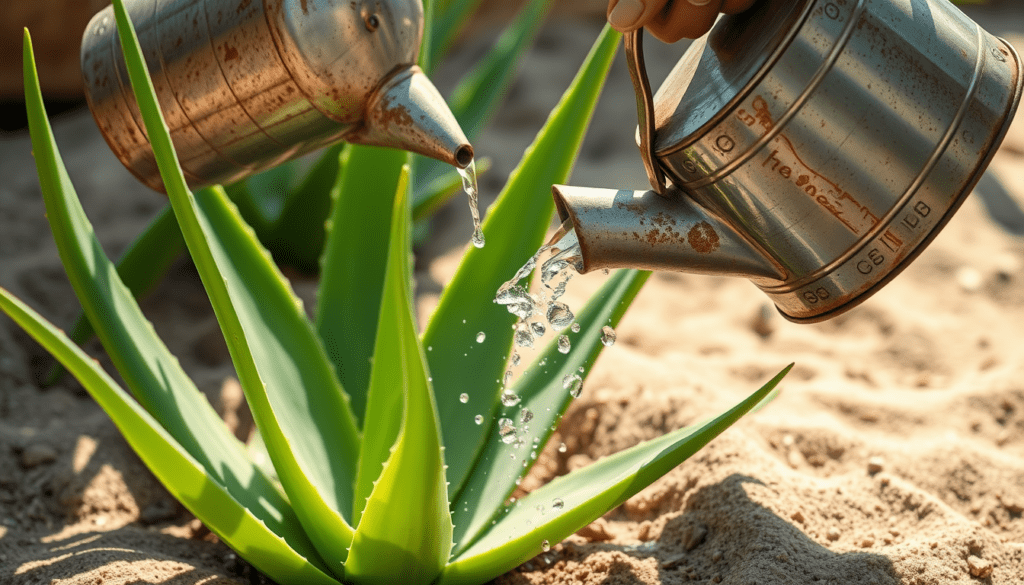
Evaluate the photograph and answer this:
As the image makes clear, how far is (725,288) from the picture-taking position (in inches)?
64.4

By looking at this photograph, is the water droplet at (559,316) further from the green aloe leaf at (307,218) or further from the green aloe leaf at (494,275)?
the green aloe leaf at (307,218)

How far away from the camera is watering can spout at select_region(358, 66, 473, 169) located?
748mm

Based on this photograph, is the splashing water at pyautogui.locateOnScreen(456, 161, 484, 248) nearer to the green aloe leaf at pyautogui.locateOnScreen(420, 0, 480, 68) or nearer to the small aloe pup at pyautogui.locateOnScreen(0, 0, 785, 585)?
the small aloe pup at pyautogui.locateOnScreen(0, 0, 785, 585)

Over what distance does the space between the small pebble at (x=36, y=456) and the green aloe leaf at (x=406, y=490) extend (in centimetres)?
47

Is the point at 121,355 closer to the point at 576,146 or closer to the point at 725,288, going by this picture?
the point at 576,146

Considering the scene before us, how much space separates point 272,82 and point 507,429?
1.44 feet

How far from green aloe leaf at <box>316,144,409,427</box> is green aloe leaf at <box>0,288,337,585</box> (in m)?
0.34

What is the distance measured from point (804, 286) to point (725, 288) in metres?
0.93

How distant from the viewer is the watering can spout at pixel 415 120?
2.45 ft

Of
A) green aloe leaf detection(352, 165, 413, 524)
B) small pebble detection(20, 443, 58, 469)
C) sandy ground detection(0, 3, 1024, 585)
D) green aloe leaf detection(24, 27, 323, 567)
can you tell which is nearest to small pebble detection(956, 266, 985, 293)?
sandy ground detection(0, 3, 1024, 585)

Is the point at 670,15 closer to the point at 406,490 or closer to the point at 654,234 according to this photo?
the point at 654,234

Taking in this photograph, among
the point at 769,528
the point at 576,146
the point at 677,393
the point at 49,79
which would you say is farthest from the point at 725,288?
the point at 49,79

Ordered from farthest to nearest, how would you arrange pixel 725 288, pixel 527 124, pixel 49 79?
pixel 527 124 → pixel 49 79 → pixel 725 288

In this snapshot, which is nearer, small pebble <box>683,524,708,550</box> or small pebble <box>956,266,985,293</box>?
small pebble <box>683,524,708,550</box>
